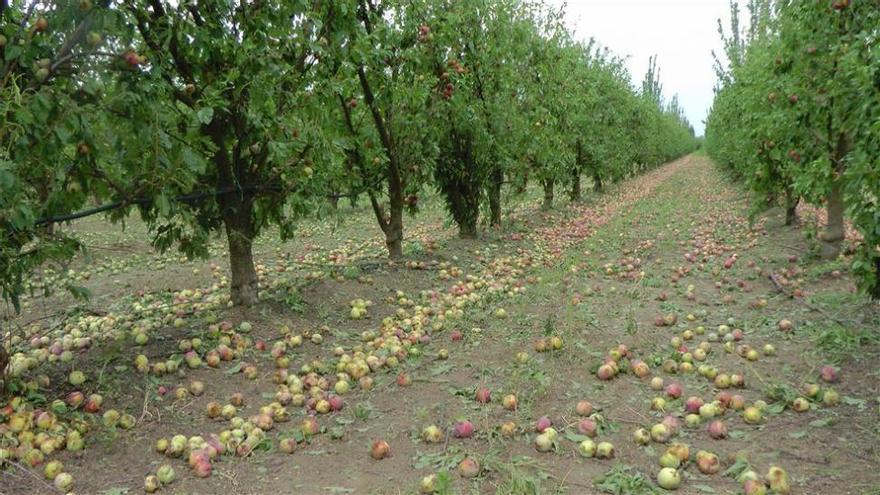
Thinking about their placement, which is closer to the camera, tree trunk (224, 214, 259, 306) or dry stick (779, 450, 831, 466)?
dry stick (779, 450, 831, 466)

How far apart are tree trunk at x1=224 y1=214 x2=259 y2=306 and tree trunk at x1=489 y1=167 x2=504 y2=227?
5695 millimetres

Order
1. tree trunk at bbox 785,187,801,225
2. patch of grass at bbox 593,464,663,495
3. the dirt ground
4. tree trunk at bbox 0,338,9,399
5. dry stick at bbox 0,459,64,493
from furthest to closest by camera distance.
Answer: tree trunk at bbox 785,187,801,225 → tree trunk at bbox 0,338,9,399 → the dirt ground → dry stick at bbox 0,459,64,493 → patch of grass at bbox 593,464,663,495

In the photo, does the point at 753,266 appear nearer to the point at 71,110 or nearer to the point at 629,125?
the point at 71,110

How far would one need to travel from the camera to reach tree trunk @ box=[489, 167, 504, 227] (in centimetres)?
1077

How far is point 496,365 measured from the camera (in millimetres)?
4641

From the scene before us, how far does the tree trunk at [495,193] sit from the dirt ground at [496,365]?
2017 millimetres

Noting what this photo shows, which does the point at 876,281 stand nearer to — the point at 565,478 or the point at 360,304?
the point at 565,478

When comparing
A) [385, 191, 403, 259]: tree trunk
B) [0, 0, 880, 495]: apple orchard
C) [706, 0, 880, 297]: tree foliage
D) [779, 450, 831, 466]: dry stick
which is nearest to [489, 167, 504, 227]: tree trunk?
[0, 0, 880, 495]: apple orchard

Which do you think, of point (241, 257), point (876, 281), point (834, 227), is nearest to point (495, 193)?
point (834, 227)

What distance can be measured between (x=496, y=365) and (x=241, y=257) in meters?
2.51

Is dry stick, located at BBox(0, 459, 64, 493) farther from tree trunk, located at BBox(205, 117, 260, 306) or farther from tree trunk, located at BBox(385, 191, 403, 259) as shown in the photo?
tree trunk, located at BBox(385, 191, 403, 259)

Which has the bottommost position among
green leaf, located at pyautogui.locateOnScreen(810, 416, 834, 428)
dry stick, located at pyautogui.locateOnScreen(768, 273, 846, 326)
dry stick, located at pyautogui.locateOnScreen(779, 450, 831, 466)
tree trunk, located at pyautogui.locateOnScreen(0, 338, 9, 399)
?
Answer: dry stick, located at pyautogui.locateOnScreen(779, 450, 831, 466)

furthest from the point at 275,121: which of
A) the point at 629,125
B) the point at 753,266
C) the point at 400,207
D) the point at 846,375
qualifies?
the point at 629,125

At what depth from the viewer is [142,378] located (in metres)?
4.25
